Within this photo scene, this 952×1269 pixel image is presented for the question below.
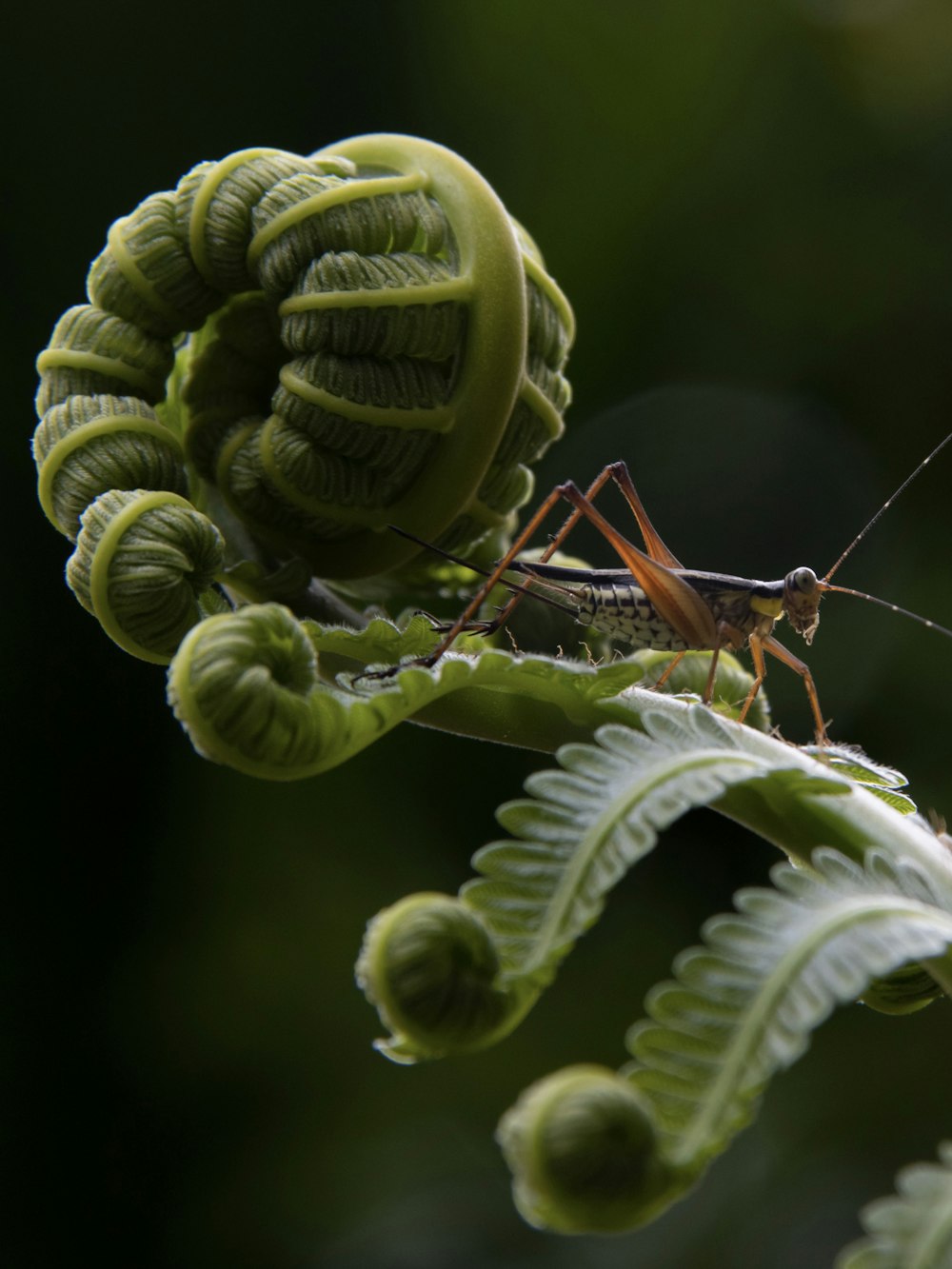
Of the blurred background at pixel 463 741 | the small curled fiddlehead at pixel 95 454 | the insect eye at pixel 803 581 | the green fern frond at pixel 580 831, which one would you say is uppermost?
the green fern frond at pixel 580 831

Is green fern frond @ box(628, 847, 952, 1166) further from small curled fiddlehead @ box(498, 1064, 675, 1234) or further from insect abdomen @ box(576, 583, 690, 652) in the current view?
insect abdomen @ box(576, 583, 690, 652)

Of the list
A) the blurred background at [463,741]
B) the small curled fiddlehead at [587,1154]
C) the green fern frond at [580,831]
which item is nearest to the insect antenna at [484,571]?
the green fern frond at [580,831]

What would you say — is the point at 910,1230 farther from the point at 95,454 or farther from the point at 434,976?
the point at 95,454

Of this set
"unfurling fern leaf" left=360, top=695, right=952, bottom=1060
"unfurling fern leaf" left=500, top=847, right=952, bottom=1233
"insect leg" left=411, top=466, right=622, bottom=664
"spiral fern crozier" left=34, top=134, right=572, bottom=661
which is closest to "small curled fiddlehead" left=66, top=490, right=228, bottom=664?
"spiral fern crozier" left=34, top=134, right=572, bottom=661

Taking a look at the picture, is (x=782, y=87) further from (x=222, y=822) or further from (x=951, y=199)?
(x=222, y=822)

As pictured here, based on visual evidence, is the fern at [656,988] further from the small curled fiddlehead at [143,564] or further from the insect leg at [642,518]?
the insect leg at [642,518]

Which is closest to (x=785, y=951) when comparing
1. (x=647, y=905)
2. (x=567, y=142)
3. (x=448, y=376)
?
(x=448, y=376)
